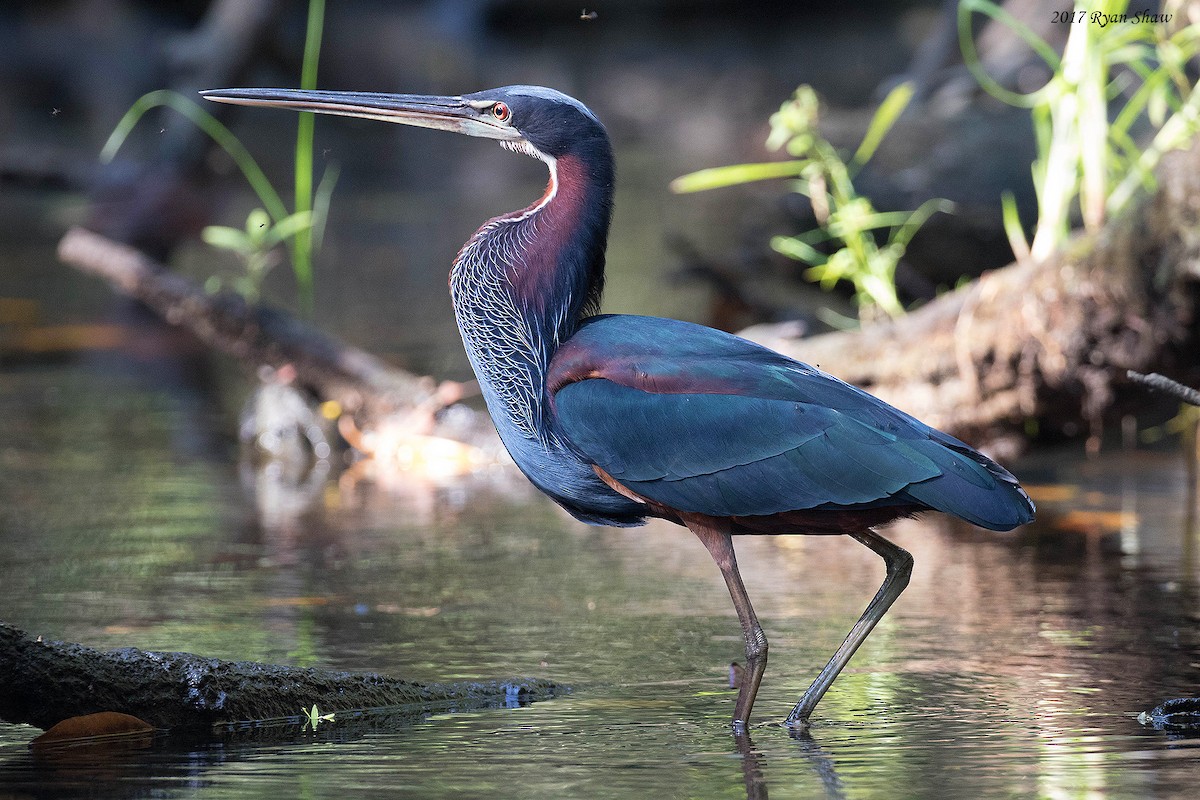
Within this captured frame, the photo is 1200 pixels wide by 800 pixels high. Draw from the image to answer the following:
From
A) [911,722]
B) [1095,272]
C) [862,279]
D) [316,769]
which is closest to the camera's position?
[316,769]

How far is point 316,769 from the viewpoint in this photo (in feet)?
12.7

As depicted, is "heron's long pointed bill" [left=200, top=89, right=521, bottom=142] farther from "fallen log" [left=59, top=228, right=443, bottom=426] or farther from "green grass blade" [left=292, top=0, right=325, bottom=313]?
"fallen log" [left=59, top=228, right=443, bottom=426]

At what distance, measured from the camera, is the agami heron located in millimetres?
4348

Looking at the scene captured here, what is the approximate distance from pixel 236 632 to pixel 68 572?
123 centimetres

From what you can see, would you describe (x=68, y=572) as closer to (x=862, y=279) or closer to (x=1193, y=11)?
(x=862, y=279)

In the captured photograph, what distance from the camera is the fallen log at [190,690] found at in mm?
4074

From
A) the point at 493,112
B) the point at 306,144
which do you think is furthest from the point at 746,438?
the point at 306,144

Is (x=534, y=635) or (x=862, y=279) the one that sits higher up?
(x=862, y=279)

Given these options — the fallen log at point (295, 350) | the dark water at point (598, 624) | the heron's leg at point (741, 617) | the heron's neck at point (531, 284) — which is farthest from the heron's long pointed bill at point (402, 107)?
the fallen log at point (295, 350)

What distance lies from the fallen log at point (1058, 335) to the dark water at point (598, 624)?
0.53m

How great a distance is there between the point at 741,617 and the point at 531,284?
111 cm

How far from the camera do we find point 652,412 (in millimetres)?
4488

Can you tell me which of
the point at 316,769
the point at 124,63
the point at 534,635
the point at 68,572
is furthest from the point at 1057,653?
the point at 124,63

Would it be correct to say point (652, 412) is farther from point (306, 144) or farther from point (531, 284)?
point (306, 144)
